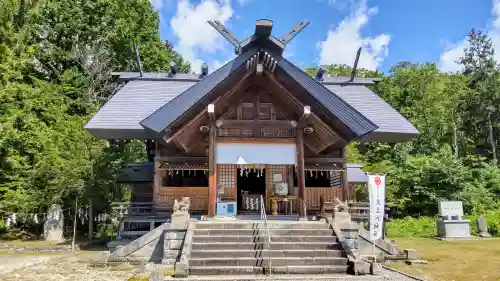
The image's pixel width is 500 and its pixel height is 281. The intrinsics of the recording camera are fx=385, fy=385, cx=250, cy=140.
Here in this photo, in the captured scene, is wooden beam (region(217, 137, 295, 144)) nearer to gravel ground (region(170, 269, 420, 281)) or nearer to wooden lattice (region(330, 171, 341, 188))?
wooden lattice (region(330, 171, 341, 188))

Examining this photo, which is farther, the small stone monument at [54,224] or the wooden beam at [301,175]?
the small stone monument at [54,224]

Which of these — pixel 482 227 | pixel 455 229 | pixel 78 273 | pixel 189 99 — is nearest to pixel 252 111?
pixel 189 99

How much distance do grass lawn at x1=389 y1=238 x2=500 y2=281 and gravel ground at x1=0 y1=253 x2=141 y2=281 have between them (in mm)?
6714

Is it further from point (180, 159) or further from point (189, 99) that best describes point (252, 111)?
point (180, 159)

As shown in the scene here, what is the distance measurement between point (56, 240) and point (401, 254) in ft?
47.2

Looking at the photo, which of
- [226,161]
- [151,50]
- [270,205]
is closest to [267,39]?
[226,161]

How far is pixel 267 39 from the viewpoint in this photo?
11.6 m

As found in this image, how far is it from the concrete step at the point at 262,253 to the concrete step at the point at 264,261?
17 centimetres

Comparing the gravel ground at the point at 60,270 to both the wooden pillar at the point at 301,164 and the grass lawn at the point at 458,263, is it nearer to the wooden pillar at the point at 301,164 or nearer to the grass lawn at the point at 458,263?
the wooden pillar at the point at 301,164

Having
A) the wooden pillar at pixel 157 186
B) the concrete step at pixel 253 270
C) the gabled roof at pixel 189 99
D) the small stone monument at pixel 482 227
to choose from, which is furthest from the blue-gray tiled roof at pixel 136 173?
the small stone monument at pixel 482 227

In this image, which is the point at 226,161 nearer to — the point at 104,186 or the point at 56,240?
the point at 104,186

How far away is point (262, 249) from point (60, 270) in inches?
198

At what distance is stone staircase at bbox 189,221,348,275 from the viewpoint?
851 cm

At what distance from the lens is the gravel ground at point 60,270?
8398 mm
